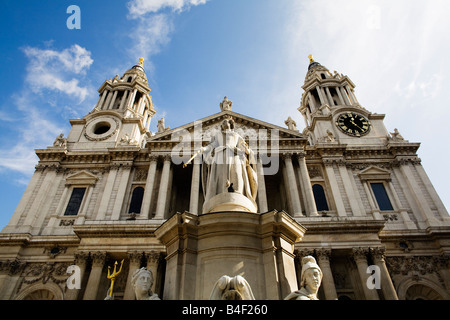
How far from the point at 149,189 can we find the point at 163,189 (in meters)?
1.05

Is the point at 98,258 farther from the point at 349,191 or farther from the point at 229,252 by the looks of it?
the point at 349,191

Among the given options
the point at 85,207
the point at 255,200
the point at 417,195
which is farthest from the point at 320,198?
the point at 85,207

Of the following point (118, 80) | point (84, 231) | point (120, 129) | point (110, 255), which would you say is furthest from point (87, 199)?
point (118, 80)

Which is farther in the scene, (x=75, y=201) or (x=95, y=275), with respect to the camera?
(x=75, y=201)

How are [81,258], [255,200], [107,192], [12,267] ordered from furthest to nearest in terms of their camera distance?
[107,192]
[12,267]
[81,258]
[255,200]

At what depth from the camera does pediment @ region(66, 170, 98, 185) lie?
25350mm

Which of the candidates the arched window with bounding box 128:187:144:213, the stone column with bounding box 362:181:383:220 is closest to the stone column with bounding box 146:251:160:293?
the arched window with bounding box 128:187:144:213

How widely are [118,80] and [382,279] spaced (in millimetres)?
34025

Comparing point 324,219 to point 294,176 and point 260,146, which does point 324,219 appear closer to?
point 294,176

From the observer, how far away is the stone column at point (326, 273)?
55.2 feet

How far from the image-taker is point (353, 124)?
30500 millimetres

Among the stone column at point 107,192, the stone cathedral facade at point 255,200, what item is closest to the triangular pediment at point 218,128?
the stone cathedral facade at point 255,200

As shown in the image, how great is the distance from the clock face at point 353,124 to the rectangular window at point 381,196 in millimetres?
6141

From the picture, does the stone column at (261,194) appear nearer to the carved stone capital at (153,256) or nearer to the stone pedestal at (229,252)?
the carved stone capital at (153,256)
